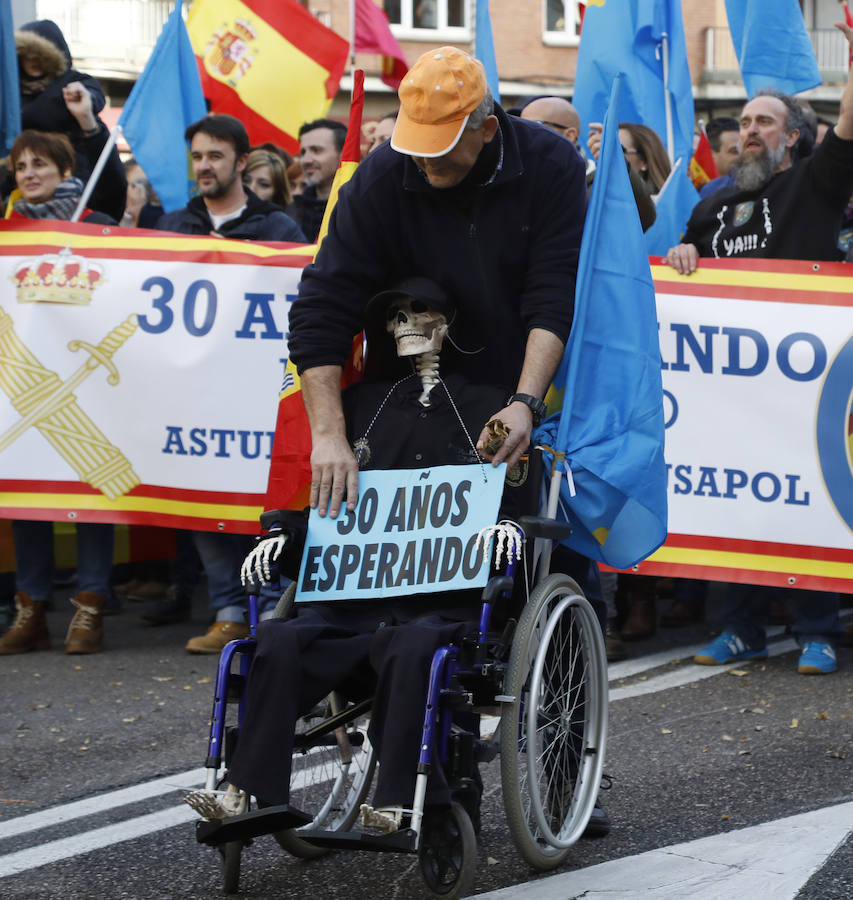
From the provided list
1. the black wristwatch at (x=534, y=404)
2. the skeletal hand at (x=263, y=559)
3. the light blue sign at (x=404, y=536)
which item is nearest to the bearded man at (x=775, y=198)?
the black wristwatch at (x=534, y=404)

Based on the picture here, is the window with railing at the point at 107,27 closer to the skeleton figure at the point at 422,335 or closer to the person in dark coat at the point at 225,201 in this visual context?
the person in dark coat at the point at 225,201

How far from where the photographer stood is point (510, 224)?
421cm

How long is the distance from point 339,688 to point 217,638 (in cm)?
355

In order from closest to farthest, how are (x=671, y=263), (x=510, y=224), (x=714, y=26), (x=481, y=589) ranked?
(x=481, y=589) < (x=510, y=224) < (x=671, y=263) < (x=714, y=26)

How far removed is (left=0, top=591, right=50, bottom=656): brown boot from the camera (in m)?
7.31

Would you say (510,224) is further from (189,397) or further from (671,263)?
(189,397)

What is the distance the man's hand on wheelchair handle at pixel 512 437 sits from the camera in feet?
13.1

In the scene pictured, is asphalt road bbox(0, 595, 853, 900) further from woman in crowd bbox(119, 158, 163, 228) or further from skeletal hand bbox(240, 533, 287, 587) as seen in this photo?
woman in crowd bbox(119, 158, 163, 228)

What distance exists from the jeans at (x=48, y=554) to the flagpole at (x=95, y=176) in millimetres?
1527

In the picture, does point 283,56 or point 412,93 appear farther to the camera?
point 283,56

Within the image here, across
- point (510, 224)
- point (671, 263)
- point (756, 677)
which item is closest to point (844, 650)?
point (756, 677)

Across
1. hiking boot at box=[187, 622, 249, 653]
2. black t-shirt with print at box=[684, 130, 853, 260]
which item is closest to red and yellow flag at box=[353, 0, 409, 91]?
black t-shirt with print at box=[684, 130, 853, 260]

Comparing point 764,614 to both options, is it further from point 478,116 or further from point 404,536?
point 478,116

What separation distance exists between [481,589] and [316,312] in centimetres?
91
